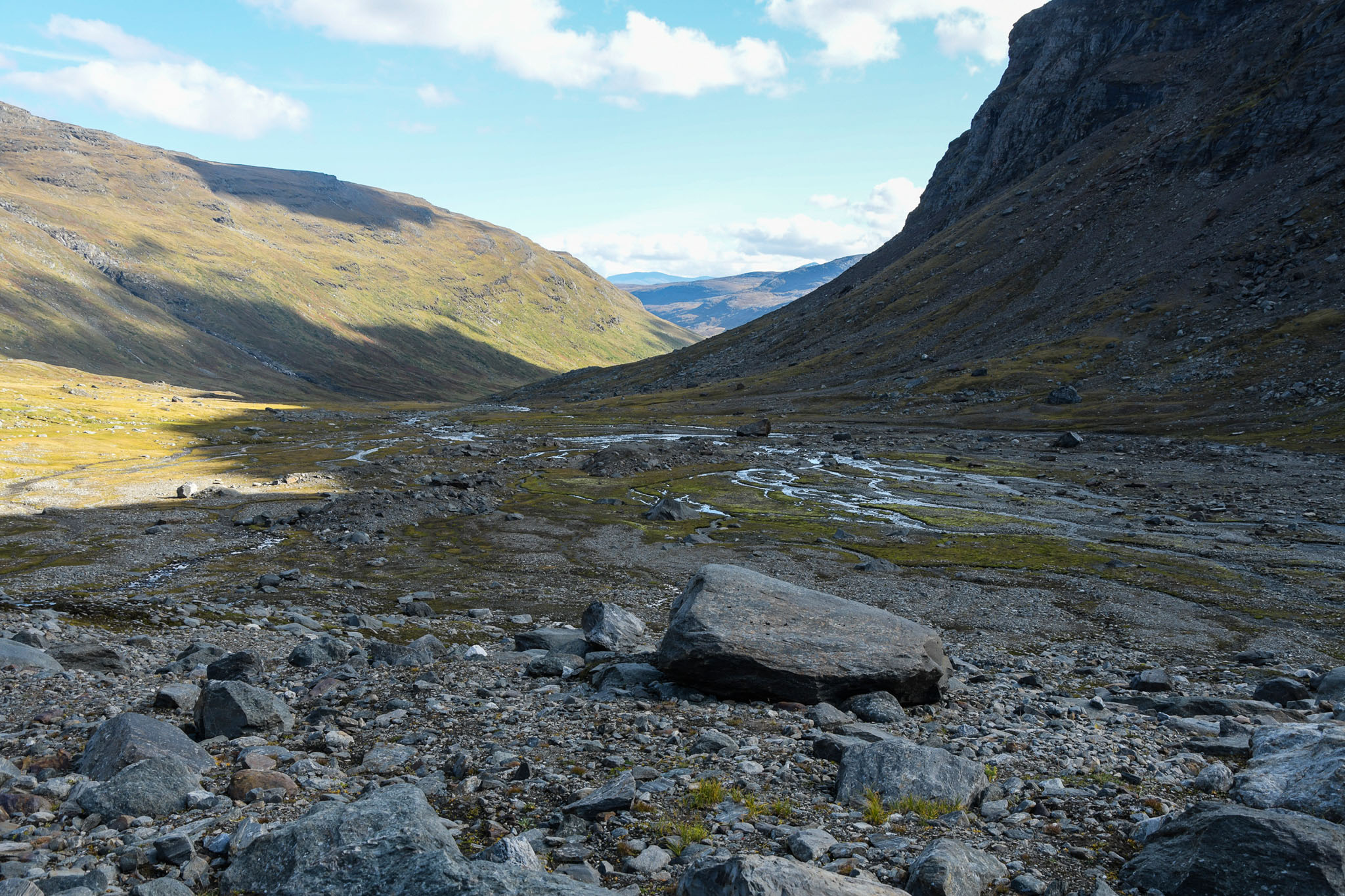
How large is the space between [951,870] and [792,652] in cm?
979

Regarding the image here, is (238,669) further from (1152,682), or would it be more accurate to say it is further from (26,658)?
(1152,682)

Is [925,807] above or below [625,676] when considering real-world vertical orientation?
above

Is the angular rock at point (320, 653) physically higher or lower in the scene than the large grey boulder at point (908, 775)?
lower

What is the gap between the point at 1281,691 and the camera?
74.1 ft

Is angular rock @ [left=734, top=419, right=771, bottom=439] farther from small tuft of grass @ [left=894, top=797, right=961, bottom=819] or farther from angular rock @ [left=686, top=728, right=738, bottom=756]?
small tuft of grass @ [left=894, top=797, right=961, bottom=819]

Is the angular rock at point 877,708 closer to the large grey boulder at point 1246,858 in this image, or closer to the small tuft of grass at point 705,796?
the small tuft of grass at point 705,796

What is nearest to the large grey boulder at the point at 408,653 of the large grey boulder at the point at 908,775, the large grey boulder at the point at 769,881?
the large grey boulder at the point at 908,775

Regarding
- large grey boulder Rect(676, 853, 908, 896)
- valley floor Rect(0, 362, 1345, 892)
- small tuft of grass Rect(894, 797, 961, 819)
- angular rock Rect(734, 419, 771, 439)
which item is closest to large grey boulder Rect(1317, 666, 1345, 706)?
valley floor Rect(0, 362, 1345, 892)

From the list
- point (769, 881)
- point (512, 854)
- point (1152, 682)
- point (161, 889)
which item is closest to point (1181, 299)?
point (1152, 682)

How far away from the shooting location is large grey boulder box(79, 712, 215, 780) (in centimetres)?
1423

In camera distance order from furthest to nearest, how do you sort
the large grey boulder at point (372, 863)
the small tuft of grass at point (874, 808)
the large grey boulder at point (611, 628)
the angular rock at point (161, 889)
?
the large grey boulder at point (611, 628) < the small tuft of grass at point (874, 808) < the angular rock at point (161, 889) < the large grey boulder at point (372, 863)

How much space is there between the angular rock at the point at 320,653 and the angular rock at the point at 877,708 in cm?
1697

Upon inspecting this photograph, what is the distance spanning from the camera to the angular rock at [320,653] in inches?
998

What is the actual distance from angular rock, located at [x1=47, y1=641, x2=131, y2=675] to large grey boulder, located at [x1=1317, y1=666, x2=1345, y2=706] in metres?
36.6
